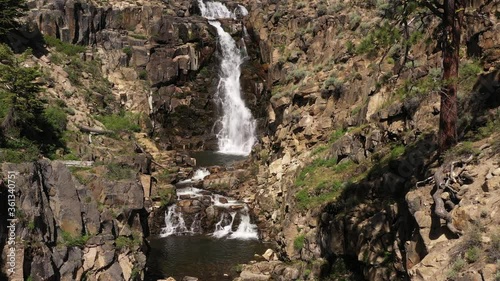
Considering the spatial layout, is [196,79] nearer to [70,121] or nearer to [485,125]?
[70,121]

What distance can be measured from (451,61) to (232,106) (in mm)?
36326

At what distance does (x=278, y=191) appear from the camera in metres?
28.5

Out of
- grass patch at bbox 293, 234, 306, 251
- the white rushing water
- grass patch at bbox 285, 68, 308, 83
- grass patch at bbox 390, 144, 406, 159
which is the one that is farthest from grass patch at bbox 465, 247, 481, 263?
grass patch at bbox 285, 68, 308, 83

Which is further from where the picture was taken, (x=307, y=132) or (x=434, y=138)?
(x=307, y=132)

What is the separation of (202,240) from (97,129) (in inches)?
480

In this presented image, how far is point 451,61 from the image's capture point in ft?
39.5

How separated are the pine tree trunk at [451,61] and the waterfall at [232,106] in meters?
32.2

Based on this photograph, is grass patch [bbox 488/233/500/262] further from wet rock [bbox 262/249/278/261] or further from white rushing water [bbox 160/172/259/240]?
white rushing water [bbox 160/172/259/240]

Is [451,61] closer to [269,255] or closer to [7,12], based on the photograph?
[269,255]

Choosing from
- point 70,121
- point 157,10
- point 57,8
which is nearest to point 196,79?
point 157,10

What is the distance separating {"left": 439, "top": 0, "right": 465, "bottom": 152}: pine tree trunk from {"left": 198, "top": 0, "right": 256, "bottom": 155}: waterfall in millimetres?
32187

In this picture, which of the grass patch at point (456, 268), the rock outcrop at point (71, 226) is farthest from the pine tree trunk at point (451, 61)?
the rock outcrop at point (71, 226)

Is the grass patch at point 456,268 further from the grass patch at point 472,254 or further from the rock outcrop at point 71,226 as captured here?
the rock outcrop at point 71,226

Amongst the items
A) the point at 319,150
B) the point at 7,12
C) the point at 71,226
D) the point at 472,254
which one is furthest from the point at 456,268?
the point at 7,12
